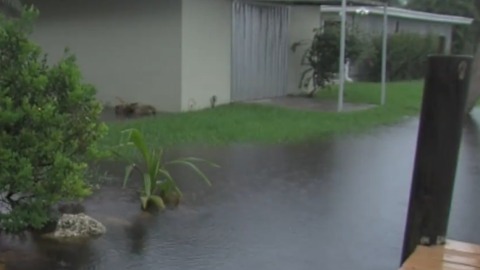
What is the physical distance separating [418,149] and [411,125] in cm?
1052

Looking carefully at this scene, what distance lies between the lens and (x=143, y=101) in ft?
53.0

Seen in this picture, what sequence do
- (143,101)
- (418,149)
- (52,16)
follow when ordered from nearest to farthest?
(418,149) → (143,101) → (52,16)

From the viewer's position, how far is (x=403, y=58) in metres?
28.6

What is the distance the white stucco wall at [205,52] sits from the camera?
1559 cm

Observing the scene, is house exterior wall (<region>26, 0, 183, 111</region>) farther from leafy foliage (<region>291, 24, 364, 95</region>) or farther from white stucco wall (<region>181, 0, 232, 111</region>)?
leafy foliage (<region>291, 24, 364, 95</region>)

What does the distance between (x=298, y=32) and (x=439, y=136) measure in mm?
15484

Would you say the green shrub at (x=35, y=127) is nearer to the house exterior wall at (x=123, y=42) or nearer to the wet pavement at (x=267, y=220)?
the wet pavement at (x=267, y=220)

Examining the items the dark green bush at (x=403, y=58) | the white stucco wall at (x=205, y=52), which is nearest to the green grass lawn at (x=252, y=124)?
the white stucco wall at (x=205, y=52)

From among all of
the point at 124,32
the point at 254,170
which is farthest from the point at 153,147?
the point at 124,32

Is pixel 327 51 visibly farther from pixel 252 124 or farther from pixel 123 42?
pixel 252 124

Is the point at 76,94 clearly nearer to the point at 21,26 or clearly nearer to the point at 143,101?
the point at 21,26

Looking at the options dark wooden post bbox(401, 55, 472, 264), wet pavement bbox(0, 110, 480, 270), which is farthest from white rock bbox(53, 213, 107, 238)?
dark wooden post bbox(401, 55, 472, 264)

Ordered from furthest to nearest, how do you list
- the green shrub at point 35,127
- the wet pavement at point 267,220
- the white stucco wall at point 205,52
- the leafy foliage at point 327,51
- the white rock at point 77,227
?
the leafy foliage at point 327,51 → the white stucco wall at point 205,52 → the white rock at point 77,227 → the wet pavement at point 267,220 → the green shrub at point 35,127

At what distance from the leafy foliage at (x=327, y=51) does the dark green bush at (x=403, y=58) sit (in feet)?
27.9
